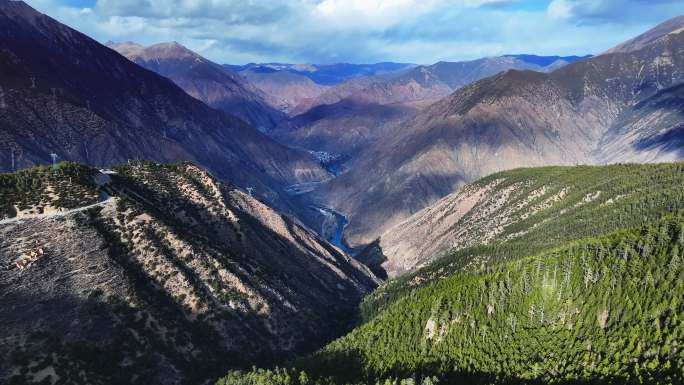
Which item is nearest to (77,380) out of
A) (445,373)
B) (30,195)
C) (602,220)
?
(30,195)

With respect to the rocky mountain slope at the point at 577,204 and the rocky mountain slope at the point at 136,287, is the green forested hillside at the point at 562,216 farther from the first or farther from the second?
the rocky mountain slope at the point at 136,287

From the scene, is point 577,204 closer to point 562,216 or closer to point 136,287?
point 562,216

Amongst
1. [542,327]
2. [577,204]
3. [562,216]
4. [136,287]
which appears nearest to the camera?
[542,327]

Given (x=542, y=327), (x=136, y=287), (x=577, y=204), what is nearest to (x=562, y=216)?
(x=577, y=204)

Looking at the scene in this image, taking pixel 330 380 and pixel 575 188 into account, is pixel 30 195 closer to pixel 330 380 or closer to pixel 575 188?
pixel 330 380

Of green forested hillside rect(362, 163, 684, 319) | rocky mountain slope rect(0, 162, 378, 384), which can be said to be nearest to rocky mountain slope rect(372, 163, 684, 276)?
green forested hillside rect(362, 163, 684, 319)

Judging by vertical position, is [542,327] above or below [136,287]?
below

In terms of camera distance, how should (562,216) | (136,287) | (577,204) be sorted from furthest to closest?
(577,204)
(562,216)
(136,287)

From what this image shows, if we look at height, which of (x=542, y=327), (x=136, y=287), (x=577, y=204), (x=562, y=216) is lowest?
(x=542, y=327)

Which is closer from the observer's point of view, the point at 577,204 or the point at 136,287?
the point at 136,287
